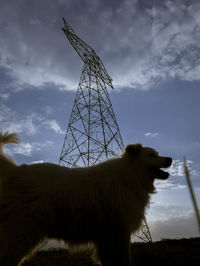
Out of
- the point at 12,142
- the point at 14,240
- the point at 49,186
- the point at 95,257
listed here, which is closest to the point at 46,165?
the point at 49,186

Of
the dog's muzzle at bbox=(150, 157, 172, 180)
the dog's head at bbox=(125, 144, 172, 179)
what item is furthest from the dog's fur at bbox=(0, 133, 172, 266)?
→ the dog's muzzle at bbox=(150, 157, 172, 180)

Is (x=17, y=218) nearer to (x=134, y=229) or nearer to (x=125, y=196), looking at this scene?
(x=125, y=196)

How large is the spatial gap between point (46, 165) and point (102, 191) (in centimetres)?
110

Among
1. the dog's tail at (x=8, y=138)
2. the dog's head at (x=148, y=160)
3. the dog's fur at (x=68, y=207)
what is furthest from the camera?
the dog's head at (x=148, y=160)

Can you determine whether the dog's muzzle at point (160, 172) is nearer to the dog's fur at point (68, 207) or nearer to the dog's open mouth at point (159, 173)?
the dog's open mouth at point (159, 173)

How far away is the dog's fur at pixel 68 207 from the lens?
291 centimetres

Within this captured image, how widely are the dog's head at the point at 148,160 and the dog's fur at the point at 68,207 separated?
444mm

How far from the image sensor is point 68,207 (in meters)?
3.13

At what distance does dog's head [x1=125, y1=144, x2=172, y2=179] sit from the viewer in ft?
13.6

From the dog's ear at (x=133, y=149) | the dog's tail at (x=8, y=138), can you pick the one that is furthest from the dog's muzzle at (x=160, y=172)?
the dog's tail at (x=8, y=138)

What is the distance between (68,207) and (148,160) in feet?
6.51

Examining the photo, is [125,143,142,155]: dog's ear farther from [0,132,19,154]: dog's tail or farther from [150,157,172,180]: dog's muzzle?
[0,132,19,154]: dog's tail

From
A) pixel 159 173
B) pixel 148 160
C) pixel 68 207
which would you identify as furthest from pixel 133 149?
pixel 68 207

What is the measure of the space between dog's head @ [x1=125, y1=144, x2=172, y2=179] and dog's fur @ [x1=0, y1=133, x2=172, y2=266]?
0.44 metres
